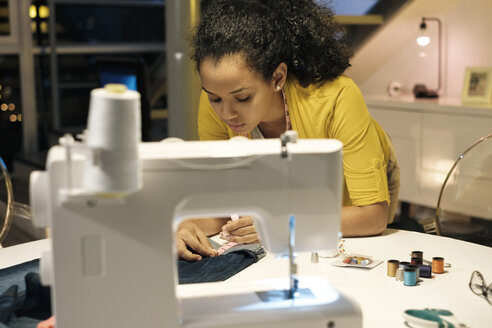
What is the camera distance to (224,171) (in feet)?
3.78

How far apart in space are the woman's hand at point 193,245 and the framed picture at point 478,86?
9.35ft

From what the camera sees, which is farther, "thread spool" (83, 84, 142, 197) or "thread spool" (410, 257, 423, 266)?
"thread spool" (410, 257, 423, 266)

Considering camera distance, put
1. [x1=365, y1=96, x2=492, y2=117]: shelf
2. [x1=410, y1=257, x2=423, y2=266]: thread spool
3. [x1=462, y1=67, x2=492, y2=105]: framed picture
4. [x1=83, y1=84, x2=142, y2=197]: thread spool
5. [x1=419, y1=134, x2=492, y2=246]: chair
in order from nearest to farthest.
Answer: [x1=83, y1=84, x2=142, y2=197]: thread spool
[x1=410, y1=257, x2=423, y2=266]: thread spool
[x1=419, y1=134, x2=492, y2=246]: chair
[x1=365, y1=96, x2=492, y2=117]: shelf
[x1=462, y1=67, x2=492, y2=105]: framed picture

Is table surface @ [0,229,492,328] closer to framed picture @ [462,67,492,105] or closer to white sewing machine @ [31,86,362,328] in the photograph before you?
white sewing machine @ [31,86,362,328]

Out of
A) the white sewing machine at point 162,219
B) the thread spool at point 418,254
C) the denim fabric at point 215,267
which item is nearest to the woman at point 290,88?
the denim fabric at point 215,267

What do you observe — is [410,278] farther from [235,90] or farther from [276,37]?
[276,37]

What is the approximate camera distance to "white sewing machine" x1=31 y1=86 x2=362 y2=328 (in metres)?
1.09

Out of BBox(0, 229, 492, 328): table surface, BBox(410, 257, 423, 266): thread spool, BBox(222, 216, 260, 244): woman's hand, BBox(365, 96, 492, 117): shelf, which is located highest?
BBox(365, 96, 492, 117): shelf

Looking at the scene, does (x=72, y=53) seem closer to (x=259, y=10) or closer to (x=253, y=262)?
(x=259, y=10)

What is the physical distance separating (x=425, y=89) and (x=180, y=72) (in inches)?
65.2

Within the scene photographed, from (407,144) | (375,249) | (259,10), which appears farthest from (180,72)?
(375,249)

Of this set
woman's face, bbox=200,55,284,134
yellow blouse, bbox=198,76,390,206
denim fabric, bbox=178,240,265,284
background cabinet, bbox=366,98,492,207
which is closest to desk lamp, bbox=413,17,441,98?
background cabinet, bbox=366,98,492,207

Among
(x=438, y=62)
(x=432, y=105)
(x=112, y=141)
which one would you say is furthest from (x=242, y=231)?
(x=438, y=62)

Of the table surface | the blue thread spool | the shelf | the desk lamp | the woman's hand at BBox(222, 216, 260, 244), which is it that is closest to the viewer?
the table surface
